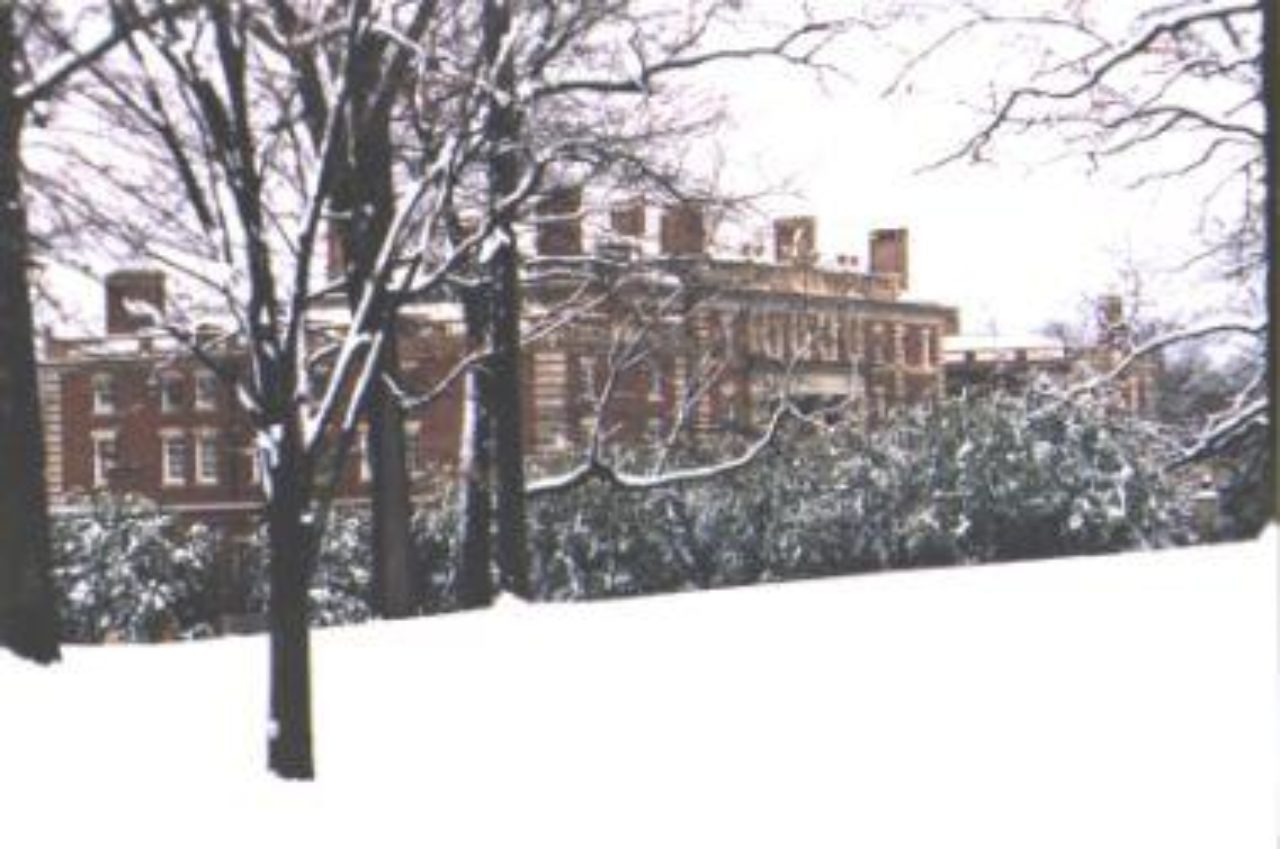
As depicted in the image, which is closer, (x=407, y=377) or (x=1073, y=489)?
(x=407, y=377)

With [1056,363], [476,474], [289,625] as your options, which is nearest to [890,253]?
[1056,363]

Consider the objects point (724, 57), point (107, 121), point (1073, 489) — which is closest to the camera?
point (107, 121)

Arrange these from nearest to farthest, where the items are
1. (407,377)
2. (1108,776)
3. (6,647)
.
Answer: (1108,776) < (6,647) < (407,377)

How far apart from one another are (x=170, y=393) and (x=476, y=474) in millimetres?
2476

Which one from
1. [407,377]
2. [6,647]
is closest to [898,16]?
[407,377]

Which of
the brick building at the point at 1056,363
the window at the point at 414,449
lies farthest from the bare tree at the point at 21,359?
the brick building at the point at 1056,363

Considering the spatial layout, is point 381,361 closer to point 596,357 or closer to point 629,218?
point 629,218

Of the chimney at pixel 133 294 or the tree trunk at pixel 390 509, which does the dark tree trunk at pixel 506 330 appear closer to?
the tree trunk at pixel 390 509

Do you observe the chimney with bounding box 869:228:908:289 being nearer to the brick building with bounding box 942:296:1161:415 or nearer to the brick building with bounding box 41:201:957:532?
the brick building with bounding box 41:201:957:532

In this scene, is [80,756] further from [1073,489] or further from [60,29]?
[1073,489]

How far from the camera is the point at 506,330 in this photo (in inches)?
338

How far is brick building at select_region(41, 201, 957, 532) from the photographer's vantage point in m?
6.65

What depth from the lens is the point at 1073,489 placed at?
10055 millimetres

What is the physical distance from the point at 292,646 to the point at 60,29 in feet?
6.99
